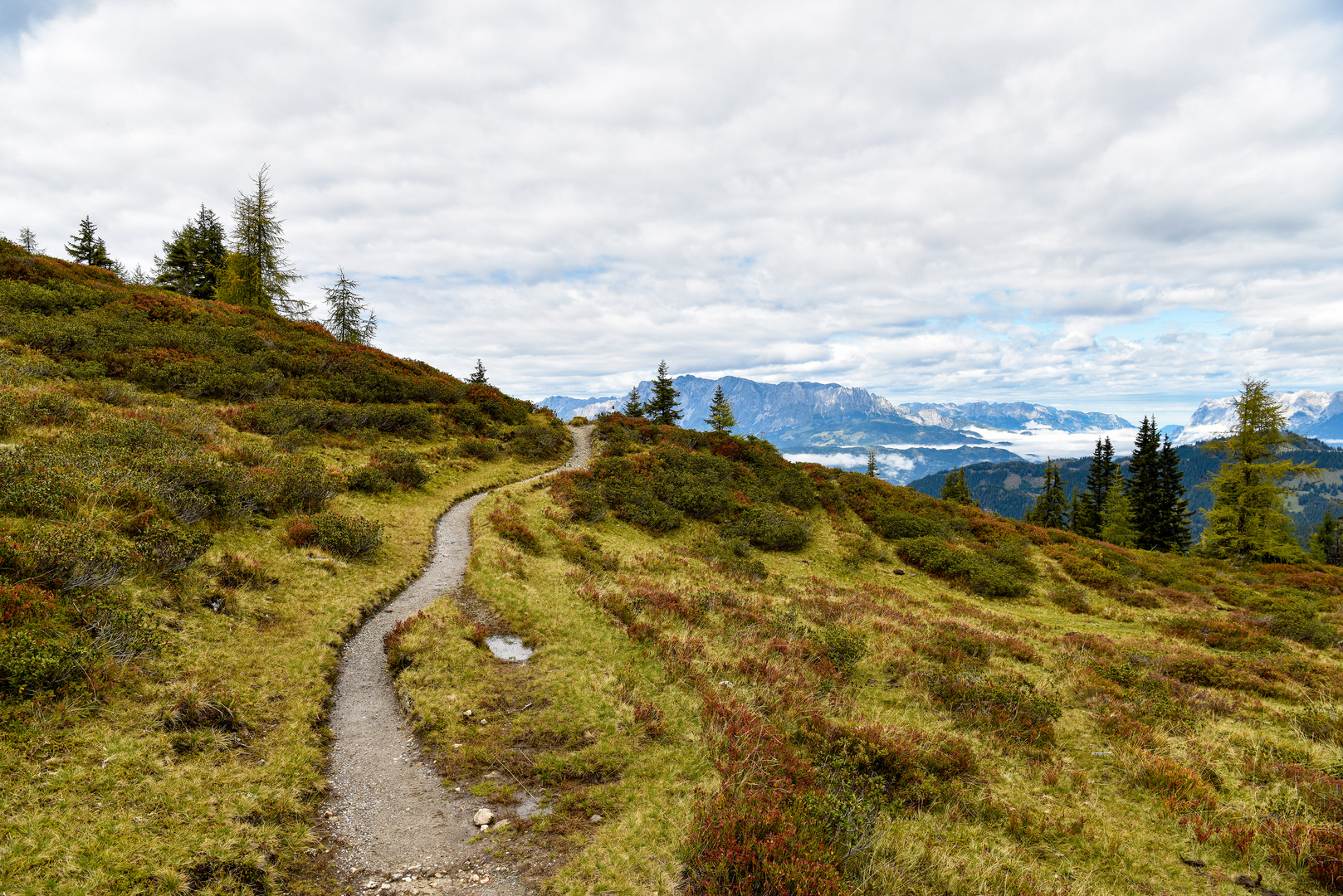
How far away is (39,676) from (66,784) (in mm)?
1904

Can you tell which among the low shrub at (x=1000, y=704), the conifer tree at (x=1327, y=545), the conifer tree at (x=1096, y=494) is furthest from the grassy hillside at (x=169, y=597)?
the conifer tree at (x=1327, y=545)

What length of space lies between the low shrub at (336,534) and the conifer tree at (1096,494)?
76.2 m

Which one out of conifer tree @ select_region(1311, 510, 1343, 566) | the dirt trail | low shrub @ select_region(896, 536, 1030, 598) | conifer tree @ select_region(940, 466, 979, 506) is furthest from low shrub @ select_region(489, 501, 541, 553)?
conifer tree @ select_region(1311, 510, 1343, 566)

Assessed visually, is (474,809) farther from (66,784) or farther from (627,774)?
(66,784)

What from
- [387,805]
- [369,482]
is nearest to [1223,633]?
[387,805]

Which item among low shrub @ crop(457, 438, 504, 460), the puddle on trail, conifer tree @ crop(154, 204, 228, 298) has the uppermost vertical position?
conifer tree @ crop(154, 204, 228, 298)

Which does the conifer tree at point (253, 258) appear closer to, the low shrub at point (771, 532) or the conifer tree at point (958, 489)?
the low shrub at point (771, 532)

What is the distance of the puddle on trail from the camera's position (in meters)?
11.6

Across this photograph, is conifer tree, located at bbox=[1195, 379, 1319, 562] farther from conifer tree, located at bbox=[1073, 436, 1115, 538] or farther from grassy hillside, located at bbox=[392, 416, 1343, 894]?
grassy hillside, located at bbox=[392, 416, 1343, 894]

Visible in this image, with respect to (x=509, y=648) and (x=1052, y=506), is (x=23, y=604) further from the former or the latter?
(x=1052, y=506)

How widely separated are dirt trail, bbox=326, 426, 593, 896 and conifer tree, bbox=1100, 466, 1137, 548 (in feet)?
222

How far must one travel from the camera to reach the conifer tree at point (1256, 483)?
3806cm

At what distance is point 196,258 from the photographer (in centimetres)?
5334

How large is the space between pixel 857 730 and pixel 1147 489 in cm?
6745
